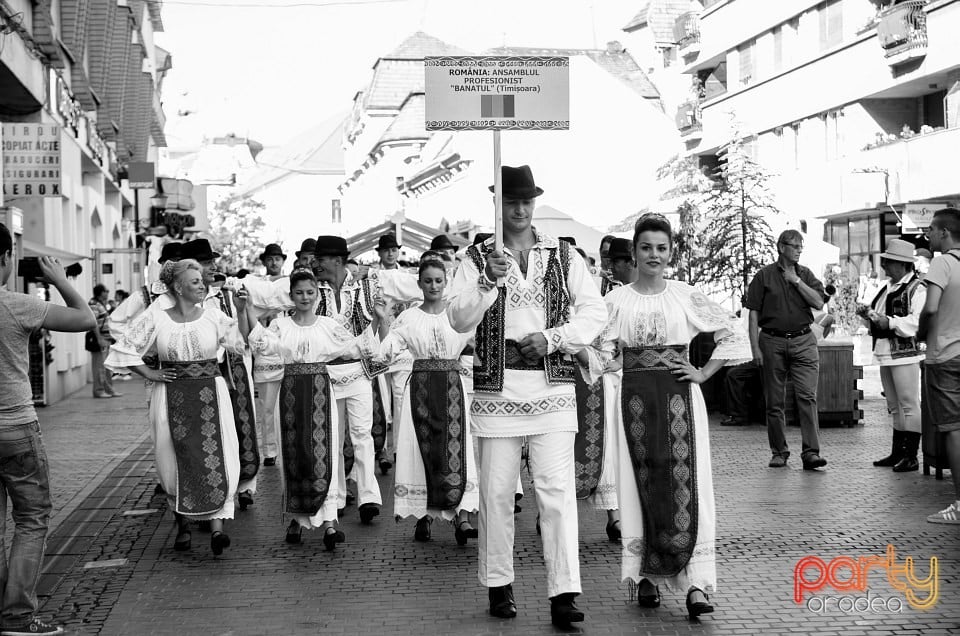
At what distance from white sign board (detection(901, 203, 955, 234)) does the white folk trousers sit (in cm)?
2054

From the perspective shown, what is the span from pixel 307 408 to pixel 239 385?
1.78 metres

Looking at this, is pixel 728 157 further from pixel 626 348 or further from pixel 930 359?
pixel 626 348

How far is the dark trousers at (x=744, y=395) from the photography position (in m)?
16.1

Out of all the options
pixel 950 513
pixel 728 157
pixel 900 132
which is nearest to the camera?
pixel 950 513

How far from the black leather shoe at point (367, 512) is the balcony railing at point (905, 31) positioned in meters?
23.9

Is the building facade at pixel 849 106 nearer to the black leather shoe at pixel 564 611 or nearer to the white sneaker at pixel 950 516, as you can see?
the white sneaker at pixel 950 516

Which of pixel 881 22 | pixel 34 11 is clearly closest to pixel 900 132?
pixel 881 22

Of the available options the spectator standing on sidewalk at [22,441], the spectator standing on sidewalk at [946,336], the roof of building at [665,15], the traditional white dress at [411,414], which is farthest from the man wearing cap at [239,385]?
the roof of building at [665,15]

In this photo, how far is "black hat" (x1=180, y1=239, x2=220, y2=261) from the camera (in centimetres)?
995

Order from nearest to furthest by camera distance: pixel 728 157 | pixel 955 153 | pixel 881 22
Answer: pixel 728 157
pixel 955 153
pixel 881 22

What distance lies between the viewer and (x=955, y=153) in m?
28.4

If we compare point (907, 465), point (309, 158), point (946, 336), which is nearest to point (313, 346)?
point (946, 336)

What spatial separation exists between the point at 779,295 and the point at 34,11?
13.4 m

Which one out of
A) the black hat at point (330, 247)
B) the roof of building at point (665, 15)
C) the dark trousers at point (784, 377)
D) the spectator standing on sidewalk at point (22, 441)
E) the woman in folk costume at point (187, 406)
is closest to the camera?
the spectator standing on sidewalk at point (22, 441)
